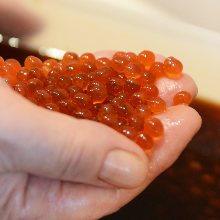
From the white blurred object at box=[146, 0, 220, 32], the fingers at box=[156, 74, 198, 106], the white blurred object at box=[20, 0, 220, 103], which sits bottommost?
the white blurred object at box=[20, 0, 220, 103]

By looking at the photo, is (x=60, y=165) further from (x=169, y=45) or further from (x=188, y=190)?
(x=169, y=45)

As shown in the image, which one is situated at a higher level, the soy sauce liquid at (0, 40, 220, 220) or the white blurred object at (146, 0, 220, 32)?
the white blurred object at (146, 0, 220, 32)

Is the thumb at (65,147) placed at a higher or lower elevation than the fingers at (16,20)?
higher

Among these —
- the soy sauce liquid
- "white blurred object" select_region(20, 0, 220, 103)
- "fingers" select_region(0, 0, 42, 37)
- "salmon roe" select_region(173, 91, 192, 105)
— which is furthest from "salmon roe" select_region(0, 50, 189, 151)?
"fingers" select_region(0, 0, 42, 37)

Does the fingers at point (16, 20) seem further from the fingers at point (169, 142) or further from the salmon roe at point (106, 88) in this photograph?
the fingers at point (169, 142)

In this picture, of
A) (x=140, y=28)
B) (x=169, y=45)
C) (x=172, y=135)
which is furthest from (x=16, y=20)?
(x=172, y=135)

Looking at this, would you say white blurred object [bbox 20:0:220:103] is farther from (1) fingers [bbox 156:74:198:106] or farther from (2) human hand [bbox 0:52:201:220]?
(2) human hand [bbox 0:52:201:220]

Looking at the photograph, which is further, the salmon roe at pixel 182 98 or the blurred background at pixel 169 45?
the blurred background at pixel 169 45

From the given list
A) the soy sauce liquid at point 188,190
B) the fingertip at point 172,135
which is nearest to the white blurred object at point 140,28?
the soy sauce liquid at point 188,190
